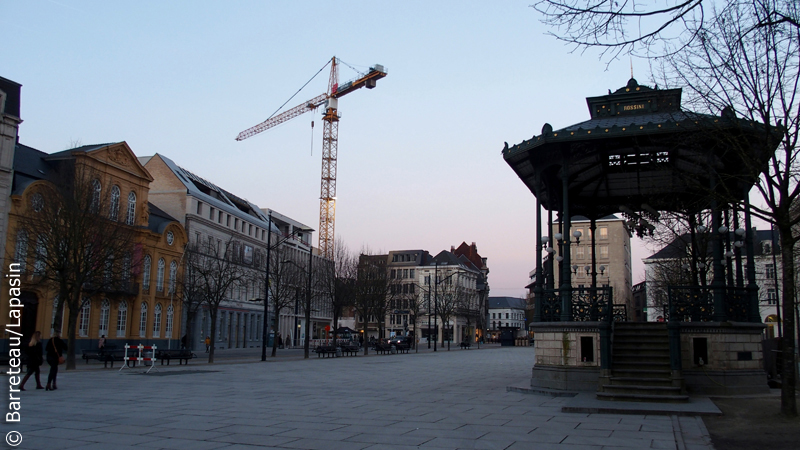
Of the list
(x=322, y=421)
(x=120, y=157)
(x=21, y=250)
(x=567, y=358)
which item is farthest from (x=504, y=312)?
(x=322, y=421)

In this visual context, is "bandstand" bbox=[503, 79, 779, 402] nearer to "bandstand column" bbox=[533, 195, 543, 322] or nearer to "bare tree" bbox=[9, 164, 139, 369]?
"bandstand column" bbox=[533, 195, 543, 322]

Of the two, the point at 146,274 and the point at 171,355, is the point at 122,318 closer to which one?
the point at 146,274

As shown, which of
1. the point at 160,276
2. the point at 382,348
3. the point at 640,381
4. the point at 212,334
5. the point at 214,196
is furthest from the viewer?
the point at 214,196

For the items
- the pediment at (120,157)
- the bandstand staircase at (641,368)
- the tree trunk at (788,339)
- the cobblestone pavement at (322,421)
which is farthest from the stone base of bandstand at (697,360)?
the pediment at (120,157)

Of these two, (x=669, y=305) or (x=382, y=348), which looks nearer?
(x=669, y=305)

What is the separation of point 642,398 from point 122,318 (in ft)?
142

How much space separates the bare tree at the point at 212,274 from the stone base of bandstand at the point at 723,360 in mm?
24612

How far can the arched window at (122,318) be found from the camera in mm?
47594

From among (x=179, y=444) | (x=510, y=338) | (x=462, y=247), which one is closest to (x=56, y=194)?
(x=179, y=444)

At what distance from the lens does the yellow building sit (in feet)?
112

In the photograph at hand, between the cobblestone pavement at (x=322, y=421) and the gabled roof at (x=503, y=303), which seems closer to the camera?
the cobblestone pavement at (x=322, y=421)

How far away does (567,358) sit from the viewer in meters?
16.7

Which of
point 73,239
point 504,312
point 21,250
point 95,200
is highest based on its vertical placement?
point 95,200

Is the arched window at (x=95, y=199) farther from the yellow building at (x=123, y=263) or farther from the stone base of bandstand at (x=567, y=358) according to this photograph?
the stone base of bandstand at (x=567, y=358)
